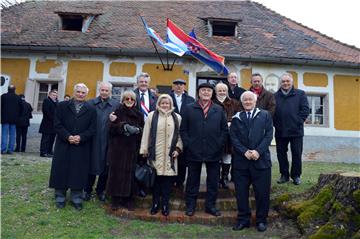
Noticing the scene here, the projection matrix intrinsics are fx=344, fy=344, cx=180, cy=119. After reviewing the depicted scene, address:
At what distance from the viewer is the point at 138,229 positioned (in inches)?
179

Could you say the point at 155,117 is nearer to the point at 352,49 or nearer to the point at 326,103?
the point at 326,103

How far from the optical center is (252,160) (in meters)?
4.61

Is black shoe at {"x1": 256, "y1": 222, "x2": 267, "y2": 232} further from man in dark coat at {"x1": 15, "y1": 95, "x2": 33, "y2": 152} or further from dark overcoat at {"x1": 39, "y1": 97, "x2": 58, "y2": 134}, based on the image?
man in dark coat at {"x1": 15, "y1": 95, "x2": 33, "y2": 152}

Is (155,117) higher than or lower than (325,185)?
higher

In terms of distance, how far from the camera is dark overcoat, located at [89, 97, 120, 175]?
5207 mm

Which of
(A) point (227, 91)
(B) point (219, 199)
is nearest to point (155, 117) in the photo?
(A) point (227, 91)

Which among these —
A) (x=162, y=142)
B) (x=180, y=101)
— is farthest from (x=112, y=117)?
(x=180, y=101)

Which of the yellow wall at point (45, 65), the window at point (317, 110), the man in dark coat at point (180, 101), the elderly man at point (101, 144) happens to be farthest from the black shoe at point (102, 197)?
the window at point (317, 110)

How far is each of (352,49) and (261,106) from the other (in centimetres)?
894

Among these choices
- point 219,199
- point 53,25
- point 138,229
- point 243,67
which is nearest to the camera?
point 138,229

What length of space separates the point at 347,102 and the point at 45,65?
10383 mm

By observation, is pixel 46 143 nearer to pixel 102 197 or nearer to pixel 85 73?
pixel 85 73

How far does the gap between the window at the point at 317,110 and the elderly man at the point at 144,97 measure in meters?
8.03

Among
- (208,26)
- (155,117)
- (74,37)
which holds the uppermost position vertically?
(208,26)
